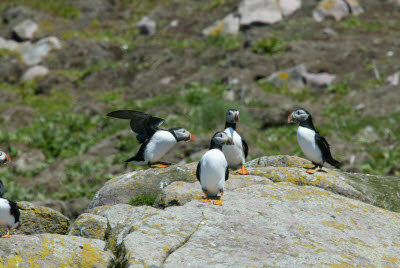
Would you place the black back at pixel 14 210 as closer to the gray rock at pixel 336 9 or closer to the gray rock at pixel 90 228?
the gray rock at pixel 90 228

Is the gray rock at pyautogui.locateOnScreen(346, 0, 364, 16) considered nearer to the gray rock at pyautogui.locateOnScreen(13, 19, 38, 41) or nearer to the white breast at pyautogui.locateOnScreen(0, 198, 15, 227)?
the gray rock at pyautogui.locateOnScreen(13, 19, 38, 41)

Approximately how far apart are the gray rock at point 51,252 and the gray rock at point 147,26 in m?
22.5

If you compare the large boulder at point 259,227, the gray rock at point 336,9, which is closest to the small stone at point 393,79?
the gray rock at point 336,9

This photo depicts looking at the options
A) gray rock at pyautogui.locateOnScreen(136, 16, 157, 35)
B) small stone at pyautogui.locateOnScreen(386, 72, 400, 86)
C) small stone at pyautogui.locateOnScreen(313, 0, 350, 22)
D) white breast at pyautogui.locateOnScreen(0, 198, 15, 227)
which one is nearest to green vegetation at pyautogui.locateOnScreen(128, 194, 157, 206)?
white breast at pyautogui.locateOnScreen(0, 198, 15, 227)

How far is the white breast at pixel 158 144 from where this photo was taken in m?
8.60

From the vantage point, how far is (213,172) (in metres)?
6.08

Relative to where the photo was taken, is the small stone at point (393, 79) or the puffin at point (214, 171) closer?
the puffin at point (214, 171)

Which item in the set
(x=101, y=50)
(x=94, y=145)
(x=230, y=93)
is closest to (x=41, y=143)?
(x=94, y=145)

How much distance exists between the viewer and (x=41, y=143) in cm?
1733

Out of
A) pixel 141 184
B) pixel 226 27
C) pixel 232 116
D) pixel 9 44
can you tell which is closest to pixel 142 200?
pixel 141 184

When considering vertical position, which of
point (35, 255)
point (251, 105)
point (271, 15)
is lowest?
point (251, 105)

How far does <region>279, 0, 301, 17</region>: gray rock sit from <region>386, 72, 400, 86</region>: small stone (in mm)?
7775

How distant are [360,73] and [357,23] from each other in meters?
4.93

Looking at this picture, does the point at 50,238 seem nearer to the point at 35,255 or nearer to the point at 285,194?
the point at 35,255
